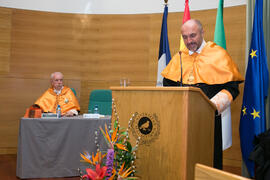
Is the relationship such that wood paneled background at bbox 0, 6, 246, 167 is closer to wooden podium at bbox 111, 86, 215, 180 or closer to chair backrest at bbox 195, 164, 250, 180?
wooden podium at bbox 111, 86, 215, 180

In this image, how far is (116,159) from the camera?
7.07ft

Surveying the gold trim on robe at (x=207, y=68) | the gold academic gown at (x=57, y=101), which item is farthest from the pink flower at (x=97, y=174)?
the gold academic gown at (x=57, y=101)

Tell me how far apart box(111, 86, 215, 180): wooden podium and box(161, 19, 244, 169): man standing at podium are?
1.58ft

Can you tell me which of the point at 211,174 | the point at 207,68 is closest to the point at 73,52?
the point at 207,68

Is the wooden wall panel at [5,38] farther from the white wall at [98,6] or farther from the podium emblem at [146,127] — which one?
the podium emblem at [146,127]

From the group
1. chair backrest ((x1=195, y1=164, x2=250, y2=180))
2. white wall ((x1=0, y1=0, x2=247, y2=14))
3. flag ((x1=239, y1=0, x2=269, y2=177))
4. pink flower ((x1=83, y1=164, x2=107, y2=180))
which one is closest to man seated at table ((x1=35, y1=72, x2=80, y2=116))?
white wall ((x1=0, y1=0, x2=247, y2=14))

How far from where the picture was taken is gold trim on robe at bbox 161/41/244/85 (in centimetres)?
262

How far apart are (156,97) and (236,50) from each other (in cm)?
389

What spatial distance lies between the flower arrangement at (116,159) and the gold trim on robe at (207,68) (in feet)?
2.84

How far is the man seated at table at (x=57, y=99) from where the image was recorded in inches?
213

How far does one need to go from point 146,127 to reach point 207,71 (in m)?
0.97

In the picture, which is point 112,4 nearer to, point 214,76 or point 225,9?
point 225,9

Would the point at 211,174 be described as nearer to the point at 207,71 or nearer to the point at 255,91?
the point at 207,71

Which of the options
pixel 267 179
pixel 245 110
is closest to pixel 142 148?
pixel 267 179
